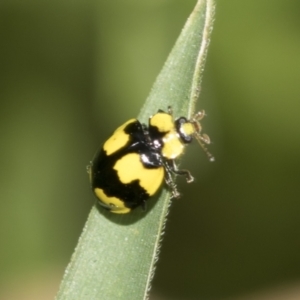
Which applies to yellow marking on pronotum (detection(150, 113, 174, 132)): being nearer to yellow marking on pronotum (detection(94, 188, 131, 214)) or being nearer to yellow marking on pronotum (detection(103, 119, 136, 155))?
yellow marking on pronotum (detection(103, 119, 136, 155))

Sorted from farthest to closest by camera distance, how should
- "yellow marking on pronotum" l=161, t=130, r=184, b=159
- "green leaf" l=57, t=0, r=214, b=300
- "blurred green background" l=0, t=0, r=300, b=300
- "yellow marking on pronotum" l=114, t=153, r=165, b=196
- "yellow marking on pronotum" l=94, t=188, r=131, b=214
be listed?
"blurred green background" l=0, t=0, r=300, b=300 < "yellow marking on pronotum" l=161, t=130, r=184, b=159 < "yellow marking on pronotum" l=114, t=153, r=165, b=196 < "yellow marking on pronotum" l=94, t=188, r=131, b=214 < "green leaf" l=57, t=0, r=214, b=300

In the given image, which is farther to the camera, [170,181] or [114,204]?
[170,181]

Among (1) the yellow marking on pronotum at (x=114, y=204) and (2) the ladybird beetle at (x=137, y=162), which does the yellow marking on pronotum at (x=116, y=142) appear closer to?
(2) the ladybird beetle at (x=137, y=162)

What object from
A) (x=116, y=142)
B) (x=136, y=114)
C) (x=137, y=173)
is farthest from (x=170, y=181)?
(x=136, y=114)

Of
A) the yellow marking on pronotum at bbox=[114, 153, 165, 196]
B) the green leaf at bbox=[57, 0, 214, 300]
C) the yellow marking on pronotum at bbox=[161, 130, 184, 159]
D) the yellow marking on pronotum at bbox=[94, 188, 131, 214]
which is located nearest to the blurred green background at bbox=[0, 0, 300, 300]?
the yellow marking on pronotum at bbox=[161, 130, 184, 159]

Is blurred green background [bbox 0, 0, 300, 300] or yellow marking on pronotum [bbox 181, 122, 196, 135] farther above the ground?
blurred green background [bbox 0, 0, 300, 300]

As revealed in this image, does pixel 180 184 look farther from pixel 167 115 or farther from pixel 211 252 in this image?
pixel 167 115

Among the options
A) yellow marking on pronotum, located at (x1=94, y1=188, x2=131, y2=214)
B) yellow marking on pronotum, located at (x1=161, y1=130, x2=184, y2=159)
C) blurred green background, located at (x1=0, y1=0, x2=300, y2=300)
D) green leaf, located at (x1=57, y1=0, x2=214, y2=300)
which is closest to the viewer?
green leaf, located at (x1=57, y1=0, x2=214, y2=300)

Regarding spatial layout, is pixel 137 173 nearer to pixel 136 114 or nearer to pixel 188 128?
pixel 188 128

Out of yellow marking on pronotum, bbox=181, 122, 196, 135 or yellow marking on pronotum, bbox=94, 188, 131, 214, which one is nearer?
yellow marking on pronotum, bbox=94, 188, 131, 214
